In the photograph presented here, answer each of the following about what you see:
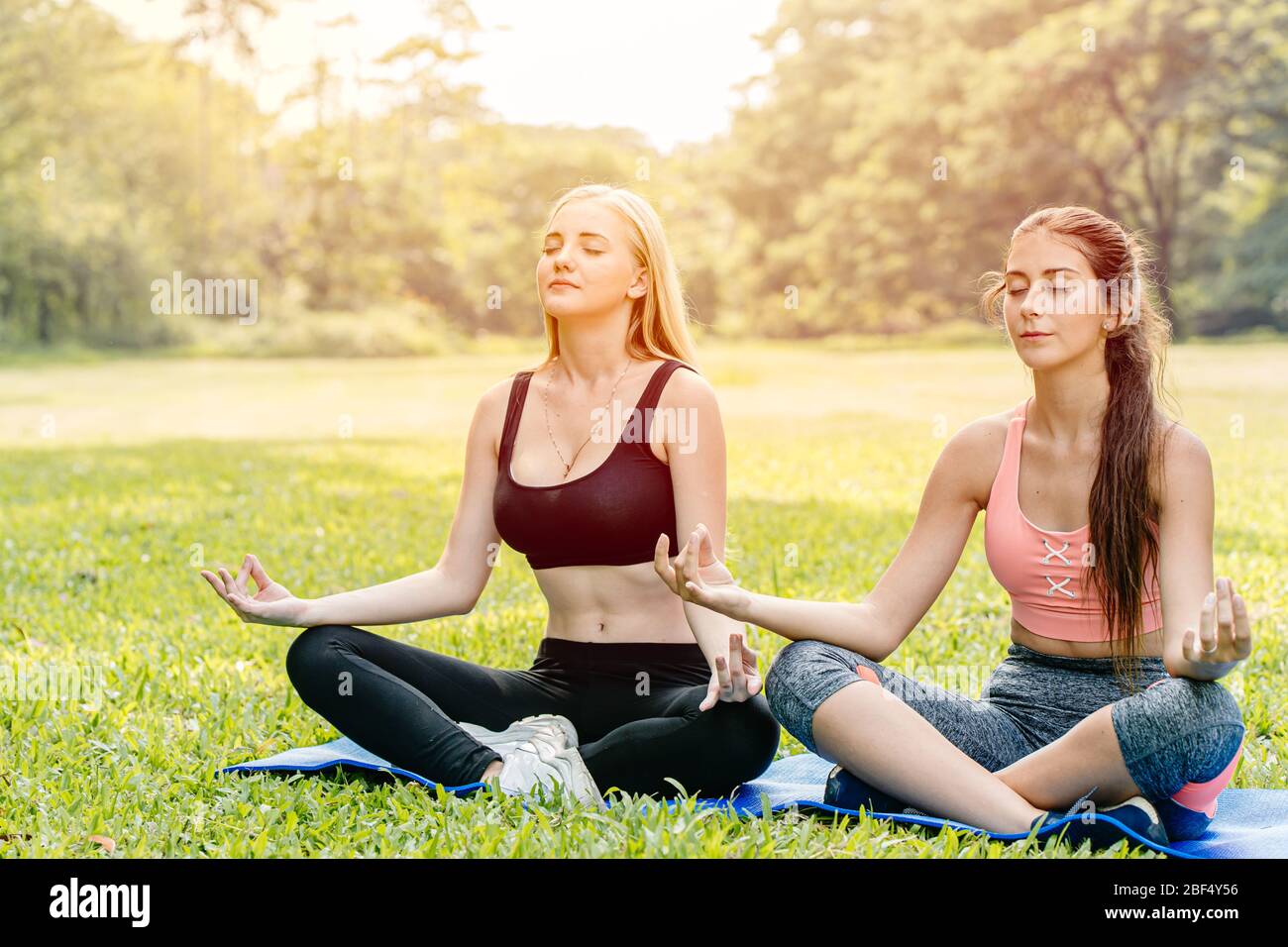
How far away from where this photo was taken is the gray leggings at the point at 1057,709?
2553 mm

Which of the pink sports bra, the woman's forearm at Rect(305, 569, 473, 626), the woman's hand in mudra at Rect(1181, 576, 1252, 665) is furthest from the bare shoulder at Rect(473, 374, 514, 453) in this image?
the woman's hand in mudra at Rect(1181, 576, 1252, 665)

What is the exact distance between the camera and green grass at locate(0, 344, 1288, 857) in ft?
8.93

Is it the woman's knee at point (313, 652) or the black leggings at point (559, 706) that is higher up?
the woman's knee at point (313, 652)

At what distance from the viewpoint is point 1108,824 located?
2.62 meters

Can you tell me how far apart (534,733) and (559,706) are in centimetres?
11

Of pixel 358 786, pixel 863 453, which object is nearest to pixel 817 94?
pixel 863 453

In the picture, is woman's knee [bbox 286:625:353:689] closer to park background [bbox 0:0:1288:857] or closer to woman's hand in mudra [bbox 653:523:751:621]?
park background [bbox 0:0:1288:857]

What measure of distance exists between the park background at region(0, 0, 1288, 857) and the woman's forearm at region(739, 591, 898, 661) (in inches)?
15.7

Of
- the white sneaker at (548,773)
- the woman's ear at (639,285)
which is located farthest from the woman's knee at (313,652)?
the woman's ear at (639,285)

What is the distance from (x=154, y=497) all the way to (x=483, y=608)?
3849 millimetres

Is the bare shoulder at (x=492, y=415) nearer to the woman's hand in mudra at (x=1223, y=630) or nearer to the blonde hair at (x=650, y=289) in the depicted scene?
the blonde hair at (x=650, y=289)

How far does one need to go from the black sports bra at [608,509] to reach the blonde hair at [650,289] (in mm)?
207

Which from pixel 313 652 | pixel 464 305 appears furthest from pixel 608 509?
pixel 464 305

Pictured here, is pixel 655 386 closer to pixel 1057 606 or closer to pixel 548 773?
pixel 548 773
